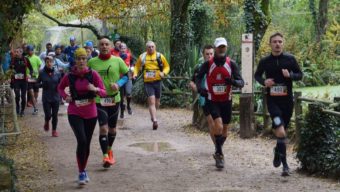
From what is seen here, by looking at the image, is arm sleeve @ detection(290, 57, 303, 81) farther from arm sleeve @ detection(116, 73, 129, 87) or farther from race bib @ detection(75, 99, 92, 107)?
race bib @ detection(75, 99, 92, 107)

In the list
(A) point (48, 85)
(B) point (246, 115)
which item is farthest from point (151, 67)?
(B) point (246, 115)

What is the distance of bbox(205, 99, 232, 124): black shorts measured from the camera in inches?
372

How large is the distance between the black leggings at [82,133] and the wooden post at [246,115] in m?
4.85

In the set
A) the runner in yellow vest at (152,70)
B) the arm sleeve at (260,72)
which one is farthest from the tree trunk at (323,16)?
the arm sleeve at (260,72)

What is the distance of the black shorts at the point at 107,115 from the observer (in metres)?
9.36

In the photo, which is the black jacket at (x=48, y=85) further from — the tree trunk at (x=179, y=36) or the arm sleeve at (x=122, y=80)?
the tree trunk at (x=179, y=36)

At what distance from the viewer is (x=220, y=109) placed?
955 centimetres

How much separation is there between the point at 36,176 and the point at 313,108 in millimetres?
4446

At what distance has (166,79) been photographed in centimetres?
1972

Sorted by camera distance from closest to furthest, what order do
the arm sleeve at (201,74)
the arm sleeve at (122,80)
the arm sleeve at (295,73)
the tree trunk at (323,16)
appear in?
the arm sleeve at (295,73)
the arm sleeve at (122,80)
the arm sleeve at (201,74)
the tree trunk at (323,16)

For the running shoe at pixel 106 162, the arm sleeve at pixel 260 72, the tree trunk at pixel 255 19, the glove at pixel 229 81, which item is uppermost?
the tree trunk at pixel 255 19

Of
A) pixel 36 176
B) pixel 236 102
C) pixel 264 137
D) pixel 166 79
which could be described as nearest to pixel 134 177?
pixel 36 176

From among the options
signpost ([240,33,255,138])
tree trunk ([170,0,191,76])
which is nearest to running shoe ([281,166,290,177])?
signpost ([240,33,255,138])

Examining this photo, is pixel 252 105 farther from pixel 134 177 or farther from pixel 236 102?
pixel 134 177
